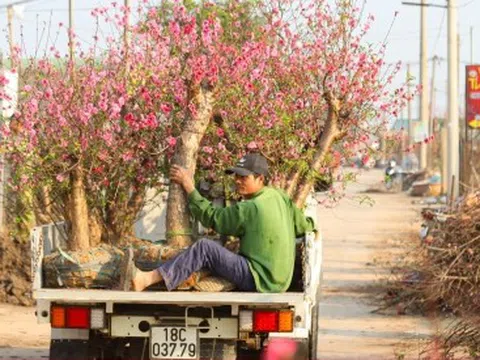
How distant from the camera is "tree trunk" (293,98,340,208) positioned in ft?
44.3

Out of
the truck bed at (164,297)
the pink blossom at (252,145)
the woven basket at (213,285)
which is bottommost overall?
the truck bed at (164,297)

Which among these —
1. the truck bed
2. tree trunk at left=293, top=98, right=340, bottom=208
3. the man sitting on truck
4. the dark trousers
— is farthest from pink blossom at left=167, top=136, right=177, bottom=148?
the truck bed

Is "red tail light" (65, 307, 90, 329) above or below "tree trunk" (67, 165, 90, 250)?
below

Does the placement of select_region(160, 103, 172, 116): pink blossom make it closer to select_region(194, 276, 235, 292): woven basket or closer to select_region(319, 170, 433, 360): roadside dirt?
select_region(319, 170, 433, 360): roadside dirt

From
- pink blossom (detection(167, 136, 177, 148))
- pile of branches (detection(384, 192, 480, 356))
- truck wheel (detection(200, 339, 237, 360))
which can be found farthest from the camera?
pink blossom (detection(167, 136, 177, 148))

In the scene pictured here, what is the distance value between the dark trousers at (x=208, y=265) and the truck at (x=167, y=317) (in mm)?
130

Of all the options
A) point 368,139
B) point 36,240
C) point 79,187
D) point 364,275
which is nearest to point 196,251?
point 36,240

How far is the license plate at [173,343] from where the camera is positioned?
11230 mm

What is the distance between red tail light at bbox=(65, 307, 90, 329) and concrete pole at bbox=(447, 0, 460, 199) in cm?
2218

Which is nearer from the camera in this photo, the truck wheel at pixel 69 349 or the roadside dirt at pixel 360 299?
the truck wheel at pixel 69 349

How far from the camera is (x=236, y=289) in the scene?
11.3m

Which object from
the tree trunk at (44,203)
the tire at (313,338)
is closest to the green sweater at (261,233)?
the tire at (313,338)

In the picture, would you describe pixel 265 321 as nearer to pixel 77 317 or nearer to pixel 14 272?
pixel 77 317

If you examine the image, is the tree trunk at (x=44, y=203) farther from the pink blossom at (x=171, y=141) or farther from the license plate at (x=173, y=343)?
the license plate at (x=173, y=343)
